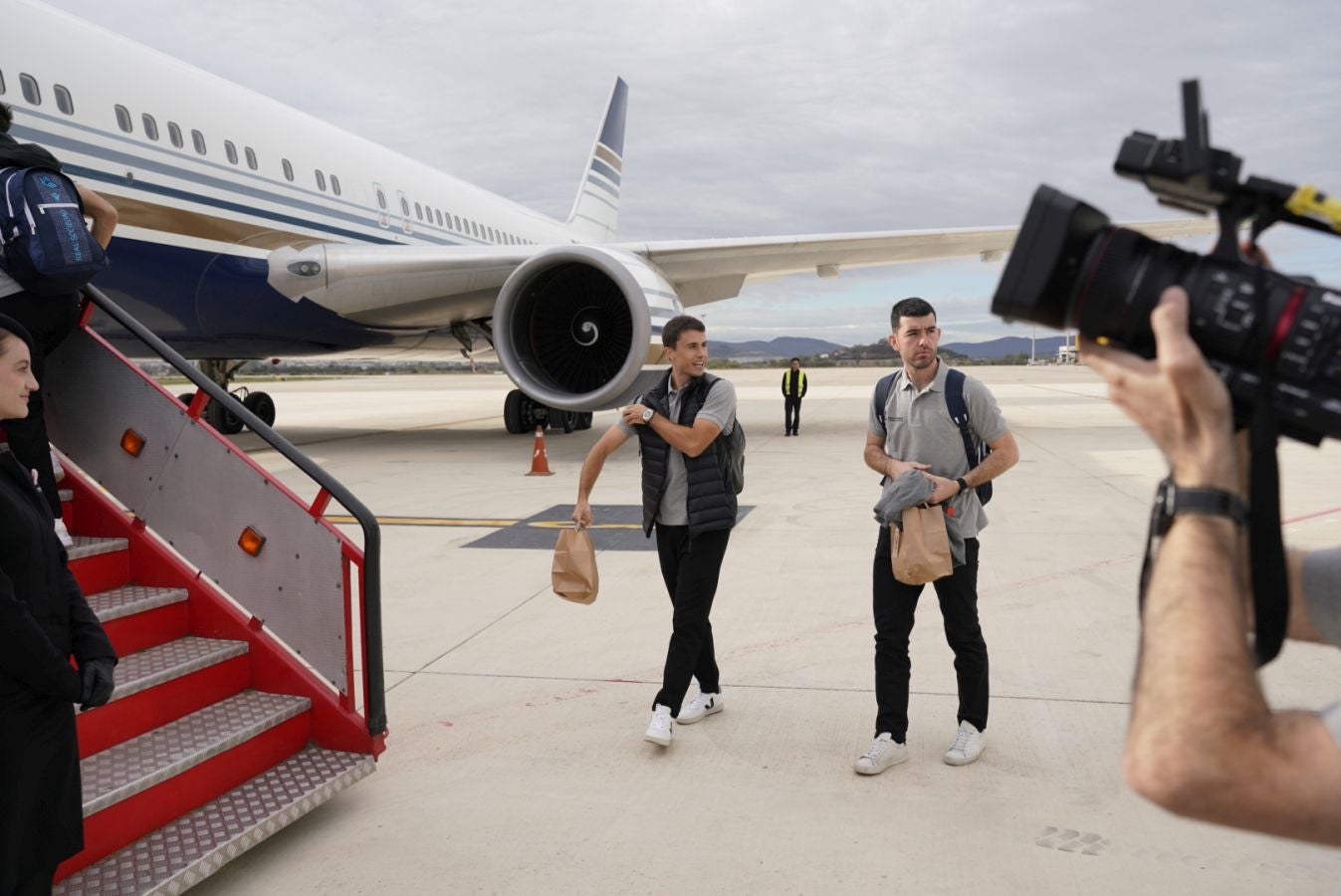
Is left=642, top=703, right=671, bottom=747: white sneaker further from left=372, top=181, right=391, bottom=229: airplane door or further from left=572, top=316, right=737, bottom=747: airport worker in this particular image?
left=372, top=181, right=391, bottom=229: airplane door

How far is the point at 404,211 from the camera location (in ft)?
38.5

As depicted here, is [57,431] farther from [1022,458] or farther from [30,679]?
[1022,458]

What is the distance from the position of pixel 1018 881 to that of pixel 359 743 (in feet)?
6.14

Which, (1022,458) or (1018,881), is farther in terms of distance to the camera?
(1022,458)

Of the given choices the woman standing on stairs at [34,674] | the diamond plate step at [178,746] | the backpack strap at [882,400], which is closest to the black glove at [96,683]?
the woman standing on stairs at [34,674]

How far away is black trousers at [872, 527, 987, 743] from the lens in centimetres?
324

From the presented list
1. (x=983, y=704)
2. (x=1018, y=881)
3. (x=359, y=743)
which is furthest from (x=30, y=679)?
(x=983, y=704)

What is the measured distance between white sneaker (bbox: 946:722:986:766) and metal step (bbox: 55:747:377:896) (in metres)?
1.78

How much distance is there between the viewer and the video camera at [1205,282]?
1.05 m

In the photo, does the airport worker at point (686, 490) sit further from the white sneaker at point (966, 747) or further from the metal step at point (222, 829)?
the metal step at point (222, 829)

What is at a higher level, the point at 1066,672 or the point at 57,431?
the point at 57,431

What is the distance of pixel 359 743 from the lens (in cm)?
302

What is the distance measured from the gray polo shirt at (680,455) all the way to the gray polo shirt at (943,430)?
581 millimetres

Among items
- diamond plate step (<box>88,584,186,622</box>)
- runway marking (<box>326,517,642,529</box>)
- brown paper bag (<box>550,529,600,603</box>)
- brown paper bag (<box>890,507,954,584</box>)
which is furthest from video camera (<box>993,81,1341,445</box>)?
runway marking (<box>326,517,642,529</box>)
